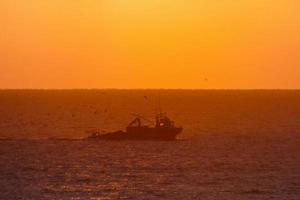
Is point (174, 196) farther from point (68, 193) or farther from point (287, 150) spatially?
point (287, 150)

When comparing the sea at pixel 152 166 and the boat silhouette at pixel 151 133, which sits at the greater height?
the boat silhouette at pixel 151 133

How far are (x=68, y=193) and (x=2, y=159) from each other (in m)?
31.4

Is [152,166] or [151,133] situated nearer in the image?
[152,166]

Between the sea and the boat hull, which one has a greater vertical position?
the boat hull

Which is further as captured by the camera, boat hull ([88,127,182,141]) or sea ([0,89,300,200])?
boat hull ([88,127,182,141])

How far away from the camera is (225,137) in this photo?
137625mm

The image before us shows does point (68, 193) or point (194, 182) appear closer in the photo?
point (68, 193)

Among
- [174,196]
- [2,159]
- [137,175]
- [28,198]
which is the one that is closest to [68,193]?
[28,198]

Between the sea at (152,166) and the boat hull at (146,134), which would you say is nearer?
the sea at (152,166)

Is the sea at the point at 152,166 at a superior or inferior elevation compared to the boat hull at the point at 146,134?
inferior

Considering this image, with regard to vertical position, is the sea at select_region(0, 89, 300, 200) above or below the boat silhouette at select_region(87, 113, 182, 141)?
below

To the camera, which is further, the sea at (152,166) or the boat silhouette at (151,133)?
the boat silhouette at (151,133)

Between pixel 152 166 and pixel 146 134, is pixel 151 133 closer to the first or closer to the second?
pixel 146 134

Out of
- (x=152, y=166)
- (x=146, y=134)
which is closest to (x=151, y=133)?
(x=146, y=134)
